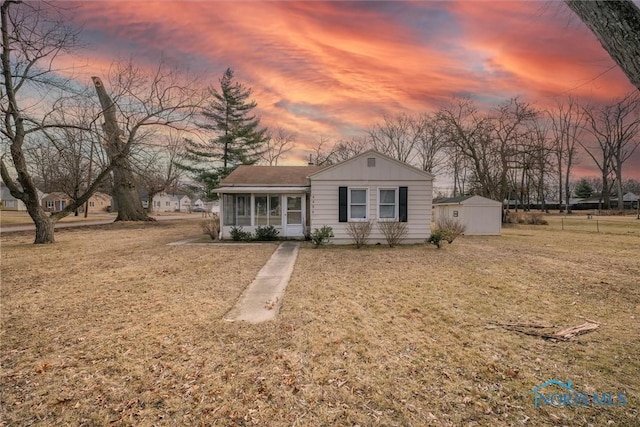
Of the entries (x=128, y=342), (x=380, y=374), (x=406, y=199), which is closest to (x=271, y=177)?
(x=406, y=199)

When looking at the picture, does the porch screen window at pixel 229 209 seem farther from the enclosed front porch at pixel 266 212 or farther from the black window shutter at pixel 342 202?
the black window shutter at pixel 342 202

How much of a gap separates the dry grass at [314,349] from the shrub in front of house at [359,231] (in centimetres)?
456

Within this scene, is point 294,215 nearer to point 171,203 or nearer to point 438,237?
point 438,237

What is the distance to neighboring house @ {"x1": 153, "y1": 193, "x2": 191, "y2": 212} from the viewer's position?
80.8 meters

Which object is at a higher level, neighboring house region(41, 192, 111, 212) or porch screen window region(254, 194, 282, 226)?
neighboring house region(41, 192, 111, 212)

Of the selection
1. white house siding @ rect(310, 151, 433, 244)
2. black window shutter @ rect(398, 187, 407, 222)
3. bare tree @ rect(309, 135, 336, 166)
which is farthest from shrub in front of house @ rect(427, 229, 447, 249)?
bare tree @ rect(309, 135, 336, 166)

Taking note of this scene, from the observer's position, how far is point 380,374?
11.2 ft

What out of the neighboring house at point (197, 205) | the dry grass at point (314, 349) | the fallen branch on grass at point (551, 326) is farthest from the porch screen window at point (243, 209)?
the neighboring house at point (197, 205)

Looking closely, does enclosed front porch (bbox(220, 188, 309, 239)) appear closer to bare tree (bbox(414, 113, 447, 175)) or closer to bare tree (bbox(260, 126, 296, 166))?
bare tree (bbox(260, 126, 296, 166))

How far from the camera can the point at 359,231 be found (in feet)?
41.3

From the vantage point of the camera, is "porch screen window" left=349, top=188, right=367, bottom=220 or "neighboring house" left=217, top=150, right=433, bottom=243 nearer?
"neighboring house" left=217, top=150, right=433, bottom=243

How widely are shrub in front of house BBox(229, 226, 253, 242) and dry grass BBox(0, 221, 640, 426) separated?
6.14m

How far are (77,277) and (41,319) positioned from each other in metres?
2.96

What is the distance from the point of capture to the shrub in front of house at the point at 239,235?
1416cm
